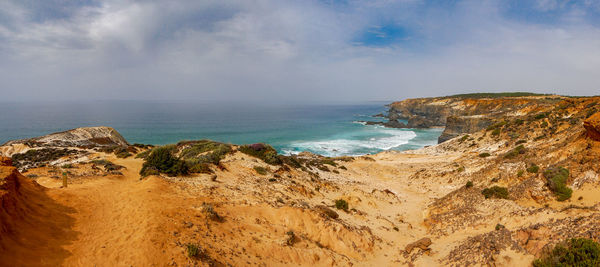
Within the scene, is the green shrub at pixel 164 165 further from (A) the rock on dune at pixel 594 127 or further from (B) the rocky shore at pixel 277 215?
(A) the rock on dune at pixel 594 127

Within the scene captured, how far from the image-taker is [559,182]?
1204cm

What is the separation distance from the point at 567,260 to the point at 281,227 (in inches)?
342

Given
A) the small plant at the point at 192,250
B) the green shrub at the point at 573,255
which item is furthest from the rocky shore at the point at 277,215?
the green shrub at the point at 573,255

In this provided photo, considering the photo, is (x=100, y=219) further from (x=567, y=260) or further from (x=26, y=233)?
(x=567, y=260)

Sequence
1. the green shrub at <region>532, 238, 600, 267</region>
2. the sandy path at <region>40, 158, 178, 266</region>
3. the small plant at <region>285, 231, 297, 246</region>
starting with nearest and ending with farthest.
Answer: the green shrub at <region>532, 238, 600, 267</region>
the sandy path at <region>40, 158, 178, 266</region>
the small plant at <region>285, 231, 297, 246</region>

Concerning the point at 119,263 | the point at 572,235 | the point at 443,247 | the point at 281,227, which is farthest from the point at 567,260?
the point at 119,263

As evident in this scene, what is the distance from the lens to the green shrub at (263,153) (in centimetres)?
2271

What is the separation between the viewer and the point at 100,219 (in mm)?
8562

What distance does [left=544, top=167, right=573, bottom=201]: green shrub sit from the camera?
37.8 feet

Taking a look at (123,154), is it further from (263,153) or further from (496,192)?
(496,192)

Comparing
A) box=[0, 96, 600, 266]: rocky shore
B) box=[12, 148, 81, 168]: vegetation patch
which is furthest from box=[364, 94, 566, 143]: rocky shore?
box=[12, 148, 81, 168]: vegetation patch

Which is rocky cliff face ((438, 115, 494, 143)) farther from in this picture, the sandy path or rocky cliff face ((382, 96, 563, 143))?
the sandy path

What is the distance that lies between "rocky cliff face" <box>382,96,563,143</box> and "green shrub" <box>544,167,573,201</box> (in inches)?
1657

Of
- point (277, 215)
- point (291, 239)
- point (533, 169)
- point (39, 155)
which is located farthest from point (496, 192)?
point (39, 155)
